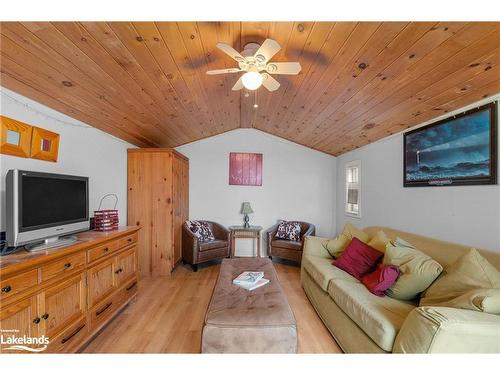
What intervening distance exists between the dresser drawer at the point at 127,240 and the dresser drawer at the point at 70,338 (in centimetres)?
72

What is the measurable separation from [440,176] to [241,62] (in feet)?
7.25

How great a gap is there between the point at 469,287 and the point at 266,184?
11.5 ft

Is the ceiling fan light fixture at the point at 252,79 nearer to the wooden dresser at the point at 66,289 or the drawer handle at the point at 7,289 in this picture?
the wooden dresser at the point at 66,289

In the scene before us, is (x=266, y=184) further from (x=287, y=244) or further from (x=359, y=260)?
(x=359, y=260)

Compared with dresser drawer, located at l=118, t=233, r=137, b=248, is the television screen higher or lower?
higher

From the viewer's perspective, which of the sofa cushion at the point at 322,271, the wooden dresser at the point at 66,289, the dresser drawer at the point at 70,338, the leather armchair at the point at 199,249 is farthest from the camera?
the leather armchair at the point at 199,249

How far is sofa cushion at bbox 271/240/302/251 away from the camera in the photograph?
12.7 ft

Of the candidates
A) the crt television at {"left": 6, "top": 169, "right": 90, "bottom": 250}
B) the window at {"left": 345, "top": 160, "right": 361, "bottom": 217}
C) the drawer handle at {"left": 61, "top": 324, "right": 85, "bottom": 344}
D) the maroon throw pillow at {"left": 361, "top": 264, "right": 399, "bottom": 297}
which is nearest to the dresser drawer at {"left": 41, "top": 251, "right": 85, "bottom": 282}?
the crt television at {"left": 6, "top": 169, "right": 90, "bottom": 250}

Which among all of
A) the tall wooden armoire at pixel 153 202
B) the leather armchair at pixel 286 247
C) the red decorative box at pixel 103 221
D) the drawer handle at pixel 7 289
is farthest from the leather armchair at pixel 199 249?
the drawer handle at pixel 7 289

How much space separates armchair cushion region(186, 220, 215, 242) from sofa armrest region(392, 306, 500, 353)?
324 centimetres

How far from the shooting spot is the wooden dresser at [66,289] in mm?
1208

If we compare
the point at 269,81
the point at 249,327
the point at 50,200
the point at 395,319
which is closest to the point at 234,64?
the point at 269,81

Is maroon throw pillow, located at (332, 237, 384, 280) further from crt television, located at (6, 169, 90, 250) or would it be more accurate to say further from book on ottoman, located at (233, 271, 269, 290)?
crt television, located at (6, 169, 90, 250)

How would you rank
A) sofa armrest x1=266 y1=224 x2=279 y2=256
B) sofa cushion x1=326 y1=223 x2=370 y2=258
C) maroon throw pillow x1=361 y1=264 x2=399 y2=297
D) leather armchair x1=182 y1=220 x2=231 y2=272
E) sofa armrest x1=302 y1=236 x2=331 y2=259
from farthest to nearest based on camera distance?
sofa armrest x1=266 y1=224 x2=279 y2=256
leather armchair x1=182 y1=220 x2=231 y2=272
sofa armrest x1=302 y1=236 x2=331 y2=259
sofa cushion x1=326 y1=223 x2=370 y2=258
maroon throw pillow x1=361 y1=264 x2=399 y2=297
